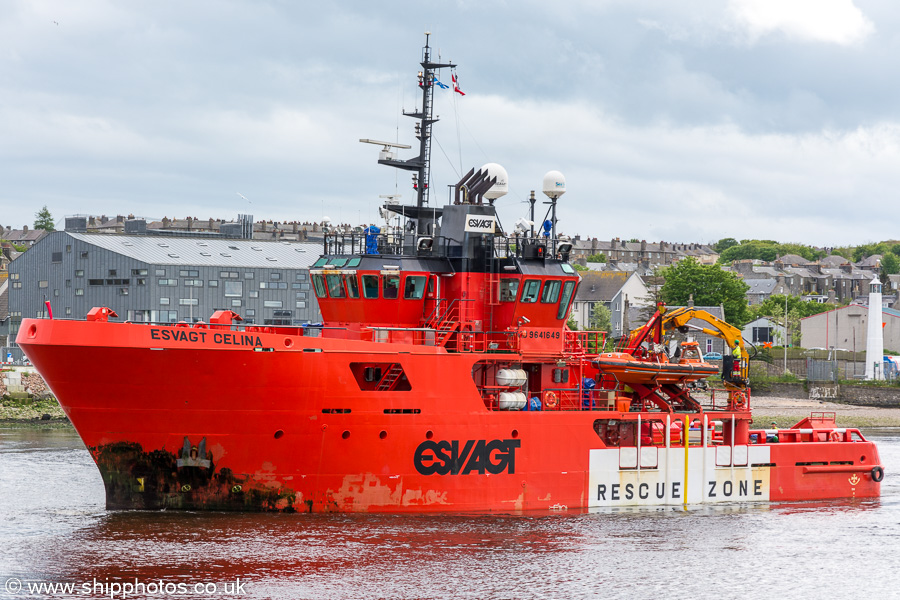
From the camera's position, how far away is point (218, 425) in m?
Result: 25.0

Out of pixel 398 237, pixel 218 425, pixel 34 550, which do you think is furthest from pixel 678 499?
pixel 34 550

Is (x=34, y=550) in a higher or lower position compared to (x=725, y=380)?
lower

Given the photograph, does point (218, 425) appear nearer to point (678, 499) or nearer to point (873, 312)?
point (678, 499)

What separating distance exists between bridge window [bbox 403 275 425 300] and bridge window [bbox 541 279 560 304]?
3.43 m

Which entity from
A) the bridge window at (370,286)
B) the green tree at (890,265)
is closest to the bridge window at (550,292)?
the bridge window at (370,286)

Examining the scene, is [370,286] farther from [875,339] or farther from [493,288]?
[875,339]

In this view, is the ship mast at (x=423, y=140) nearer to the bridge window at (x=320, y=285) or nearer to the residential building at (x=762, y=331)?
the bridge window at (x=320, y=285)

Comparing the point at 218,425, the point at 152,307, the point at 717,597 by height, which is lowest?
the point at 717,597

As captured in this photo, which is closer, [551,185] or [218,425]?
[218,425]

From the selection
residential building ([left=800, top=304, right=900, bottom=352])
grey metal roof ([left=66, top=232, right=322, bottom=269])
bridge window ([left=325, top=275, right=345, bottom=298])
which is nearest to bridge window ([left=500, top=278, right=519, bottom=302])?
bridge window ([left=325, top=275, right=345, bottom=298])

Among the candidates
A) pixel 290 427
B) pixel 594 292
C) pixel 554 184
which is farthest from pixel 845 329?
pixel 290 427

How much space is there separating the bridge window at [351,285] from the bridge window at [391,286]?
2.47 feet

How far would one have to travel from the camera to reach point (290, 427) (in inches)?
994

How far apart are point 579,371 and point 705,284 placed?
2618 inches
